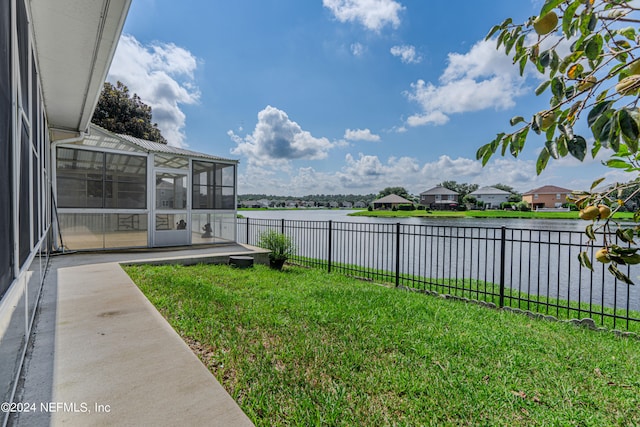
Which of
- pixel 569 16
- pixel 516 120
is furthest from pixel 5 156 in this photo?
pixel 569 16

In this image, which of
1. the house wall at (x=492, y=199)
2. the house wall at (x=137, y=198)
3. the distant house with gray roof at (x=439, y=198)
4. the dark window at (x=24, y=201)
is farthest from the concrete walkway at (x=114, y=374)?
the house wall at (x=492, y=199)

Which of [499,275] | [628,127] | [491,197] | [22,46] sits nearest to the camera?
[628,127]

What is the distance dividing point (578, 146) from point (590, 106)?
140 mm

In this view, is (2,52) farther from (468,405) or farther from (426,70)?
(426,70)

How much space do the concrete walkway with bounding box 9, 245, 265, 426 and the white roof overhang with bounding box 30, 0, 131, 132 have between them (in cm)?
298

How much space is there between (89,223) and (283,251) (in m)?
5.44

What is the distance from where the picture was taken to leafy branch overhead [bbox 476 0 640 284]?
66 centimetres

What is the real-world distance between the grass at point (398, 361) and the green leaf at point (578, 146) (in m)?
1.95

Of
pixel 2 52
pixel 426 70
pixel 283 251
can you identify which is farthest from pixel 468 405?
pixel 426 70

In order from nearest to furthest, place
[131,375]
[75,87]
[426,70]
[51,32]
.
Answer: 1. [131,375]
2. [51,32]
3. [75,87]
4. [426,70]

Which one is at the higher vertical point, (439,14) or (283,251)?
(439,14)

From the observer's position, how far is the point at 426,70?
1291 centimetres

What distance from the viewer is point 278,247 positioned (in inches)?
302

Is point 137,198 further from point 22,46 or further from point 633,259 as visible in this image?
point 633,259
